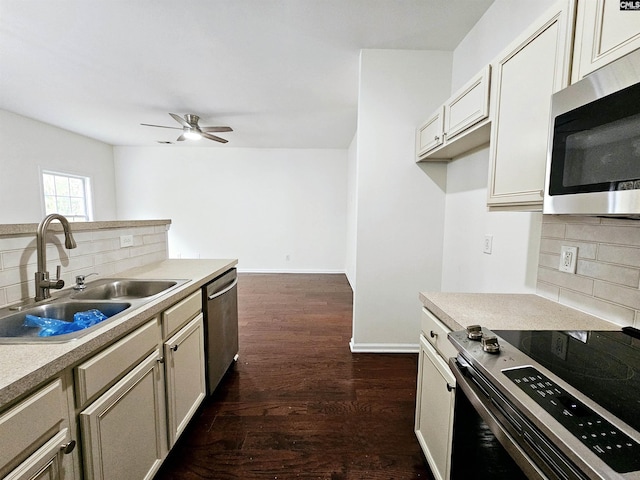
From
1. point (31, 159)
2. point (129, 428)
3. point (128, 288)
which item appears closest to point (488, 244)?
point (129, 428)

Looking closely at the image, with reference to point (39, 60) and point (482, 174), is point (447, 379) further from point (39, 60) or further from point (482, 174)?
point (39, 60)

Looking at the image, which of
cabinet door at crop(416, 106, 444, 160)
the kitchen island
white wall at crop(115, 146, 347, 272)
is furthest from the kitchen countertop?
white wall at crop(115, 146, 347, 272)

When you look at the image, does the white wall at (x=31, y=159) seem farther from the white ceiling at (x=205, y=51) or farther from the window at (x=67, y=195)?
the white ceiling at (x=205, y=51)

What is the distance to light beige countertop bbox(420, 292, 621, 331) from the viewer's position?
3.45 ft

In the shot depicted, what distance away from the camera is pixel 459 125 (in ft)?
5.48

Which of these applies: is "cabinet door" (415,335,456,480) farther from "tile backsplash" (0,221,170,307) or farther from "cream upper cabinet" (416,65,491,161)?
"tile backsplash" (0,221,170,307)

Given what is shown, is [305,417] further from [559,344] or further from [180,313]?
[559,344]

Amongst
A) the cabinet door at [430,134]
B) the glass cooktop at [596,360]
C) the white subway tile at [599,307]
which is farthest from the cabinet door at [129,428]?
the cabinet door at [430,134]

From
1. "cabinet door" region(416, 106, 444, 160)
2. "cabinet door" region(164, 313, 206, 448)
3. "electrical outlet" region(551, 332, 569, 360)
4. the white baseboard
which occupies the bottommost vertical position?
the white baseboard

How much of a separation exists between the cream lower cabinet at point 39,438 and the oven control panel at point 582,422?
3.99 ft

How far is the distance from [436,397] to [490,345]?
0.56 meters

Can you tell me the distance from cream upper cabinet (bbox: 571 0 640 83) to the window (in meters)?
6.55

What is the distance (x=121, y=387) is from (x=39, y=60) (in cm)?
338

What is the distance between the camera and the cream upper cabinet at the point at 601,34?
733 millimetres
